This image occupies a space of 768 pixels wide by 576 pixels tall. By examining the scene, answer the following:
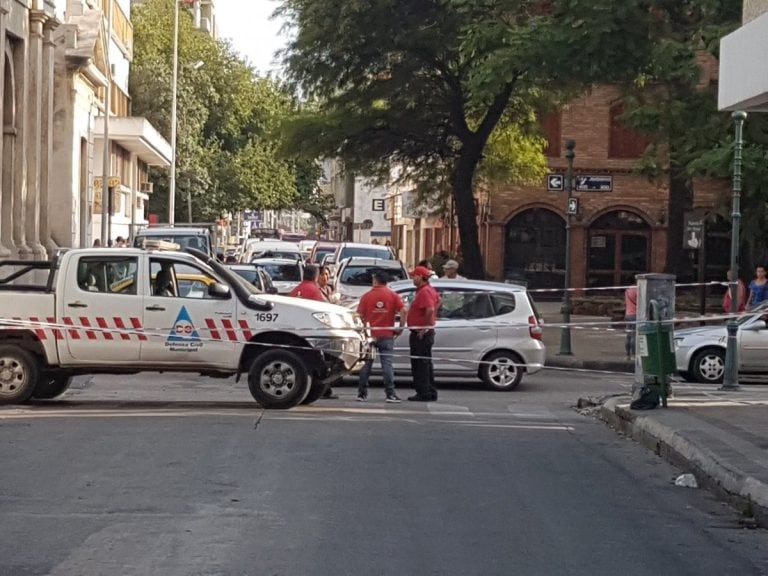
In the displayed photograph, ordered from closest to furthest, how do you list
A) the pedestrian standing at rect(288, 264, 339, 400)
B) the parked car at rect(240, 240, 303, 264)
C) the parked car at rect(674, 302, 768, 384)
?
the pedestrian standing at rect(288, 264, 339, 400) → the parked car at rect(674, 302, 768, 384) → the parked car at rect(240, 240, 303, 264)

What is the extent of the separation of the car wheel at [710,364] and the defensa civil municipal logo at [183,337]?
9.89 metres

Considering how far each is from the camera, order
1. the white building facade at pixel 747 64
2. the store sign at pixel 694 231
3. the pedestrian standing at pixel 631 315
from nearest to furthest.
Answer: the white building facade at pixel 747 64 < the pedestrian standing at pixel 631 315 < the store sign at pixel 694 231

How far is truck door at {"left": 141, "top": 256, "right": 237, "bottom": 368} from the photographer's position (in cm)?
1673

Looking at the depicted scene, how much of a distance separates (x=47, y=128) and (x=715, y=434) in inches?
1060

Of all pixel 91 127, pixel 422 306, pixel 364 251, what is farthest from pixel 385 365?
pixel 91 127

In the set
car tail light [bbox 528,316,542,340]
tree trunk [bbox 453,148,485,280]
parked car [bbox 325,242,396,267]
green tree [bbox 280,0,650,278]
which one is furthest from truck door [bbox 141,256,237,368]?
tree trunk [bbox 453,148,485,280]

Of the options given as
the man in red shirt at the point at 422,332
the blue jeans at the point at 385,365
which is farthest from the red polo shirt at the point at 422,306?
the blue jeans at the point at 385,365

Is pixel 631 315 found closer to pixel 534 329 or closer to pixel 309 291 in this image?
pixel 534 329

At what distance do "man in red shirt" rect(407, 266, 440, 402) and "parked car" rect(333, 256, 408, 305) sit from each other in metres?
9.76

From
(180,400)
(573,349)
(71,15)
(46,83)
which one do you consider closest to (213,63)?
(71,15)

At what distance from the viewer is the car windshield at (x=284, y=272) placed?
118ft

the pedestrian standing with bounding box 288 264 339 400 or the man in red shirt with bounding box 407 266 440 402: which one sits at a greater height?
the pedestrian standing with bounding box 288 264 339 400

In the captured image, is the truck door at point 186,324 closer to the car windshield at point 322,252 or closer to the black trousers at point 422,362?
the black trousers at point 422,362

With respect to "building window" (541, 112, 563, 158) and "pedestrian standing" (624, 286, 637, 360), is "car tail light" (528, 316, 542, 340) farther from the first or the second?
"building window" (541, 112, 563, 158)
